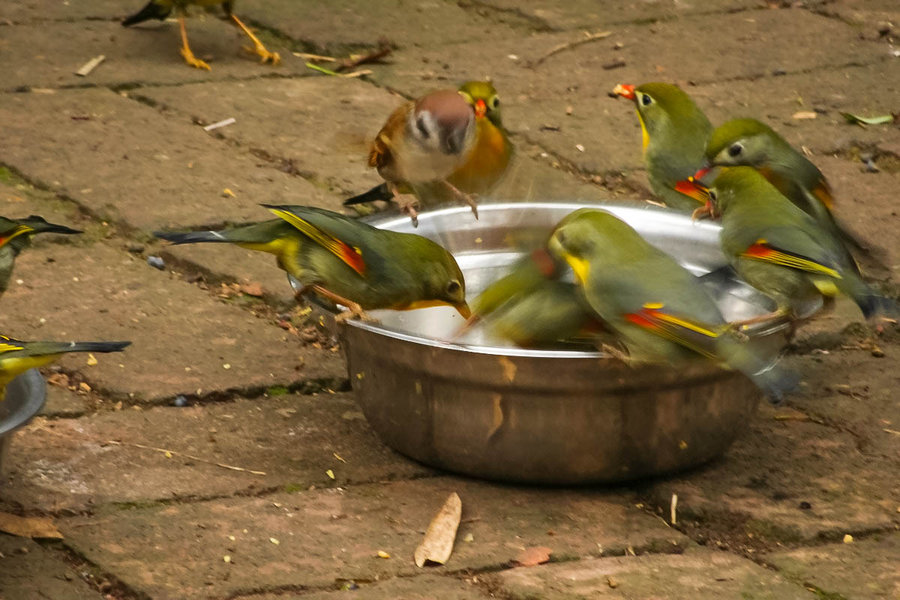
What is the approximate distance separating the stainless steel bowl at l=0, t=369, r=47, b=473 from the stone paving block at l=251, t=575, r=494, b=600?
0.64m

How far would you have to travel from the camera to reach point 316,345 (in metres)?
4.50

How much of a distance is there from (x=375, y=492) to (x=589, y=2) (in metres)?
4.94

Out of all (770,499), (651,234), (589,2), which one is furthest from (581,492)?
(589,2)

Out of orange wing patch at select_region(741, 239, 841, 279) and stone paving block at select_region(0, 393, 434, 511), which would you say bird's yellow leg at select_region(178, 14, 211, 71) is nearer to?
stone paving block at select_region(0, 393, 434, 511)

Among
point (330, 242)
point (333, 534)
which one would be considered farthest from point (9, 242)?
point (333, 534)

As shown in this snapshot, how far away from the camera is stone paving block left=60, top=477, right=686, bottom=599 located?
3178mm

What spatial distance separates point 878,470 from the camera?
379cm

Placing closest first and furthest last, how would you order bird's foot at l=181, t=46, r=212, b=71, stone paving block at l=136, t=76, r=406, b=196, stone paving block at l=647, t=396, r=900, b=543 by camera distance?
stone paving block at l=647, t=396, r=900, b=543 < stone paving block at l=136, t=76, r=406, b=196 < bird's foot at l=181, t=46, r=212, b=71

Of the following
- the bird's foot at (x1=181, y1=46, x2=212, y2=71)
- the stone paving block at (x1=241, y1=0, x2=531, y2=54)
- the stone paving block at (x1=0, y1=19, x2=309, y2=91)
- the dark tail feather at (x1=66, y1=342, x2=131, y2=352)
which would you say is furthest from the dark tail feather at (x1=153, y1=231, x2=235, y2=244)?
the stone paving block at (x1=241, y1=0, x2=531, y2=54)

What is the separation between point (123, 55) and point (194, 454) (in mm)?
3603

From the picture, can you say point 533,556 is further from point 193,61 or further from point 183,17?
point 183,17

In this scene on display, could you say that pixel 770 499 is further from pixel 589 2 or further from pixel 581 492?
pixel 589 2

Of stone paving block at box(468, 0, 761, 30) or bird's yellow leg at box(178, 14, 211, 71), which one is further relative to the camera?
stone paving block at box(468, 0, 761, 30)

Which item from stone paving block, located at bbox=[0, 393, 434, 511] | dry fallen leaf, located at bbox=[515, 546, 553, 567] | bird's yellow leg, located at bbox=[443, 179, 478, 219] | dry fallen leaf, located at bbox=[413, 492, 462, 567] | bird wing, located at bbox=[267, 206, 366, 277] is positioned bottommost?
stone paving block, located at bbox=[0, 393, 434, 511]
